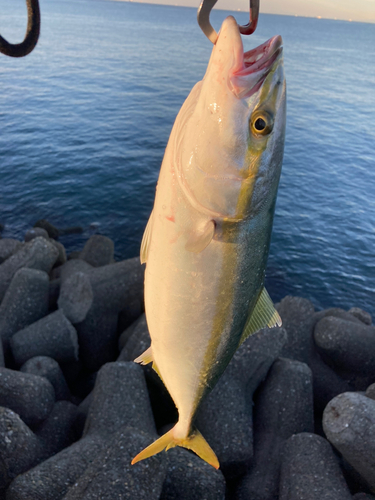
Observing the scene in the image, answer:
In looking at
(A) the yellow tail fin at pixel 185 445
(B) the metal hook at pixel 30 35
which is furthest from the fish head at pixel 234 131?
(A) the yellow tail fin at pixel 185 445

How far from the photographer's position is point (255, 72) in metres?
1.81

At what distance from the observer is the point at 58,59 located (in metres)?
39.4

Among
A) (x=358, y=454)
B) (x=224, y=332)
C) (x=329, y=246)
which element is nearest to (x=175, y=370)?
(x=224, y=332)

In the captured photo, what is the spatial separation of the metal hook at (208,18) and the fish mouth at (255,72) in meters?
0.18

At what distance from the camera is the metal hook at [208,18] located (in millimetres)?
1735

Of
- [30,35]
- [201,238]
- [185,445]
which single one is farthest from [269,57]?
[185,445]

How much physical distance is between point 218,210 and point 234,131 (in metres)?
0.41

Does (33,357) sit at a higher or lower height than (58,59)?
lower

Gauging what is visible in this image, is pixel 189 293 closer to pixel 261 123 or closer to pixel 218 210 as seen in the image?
pixel 218 210

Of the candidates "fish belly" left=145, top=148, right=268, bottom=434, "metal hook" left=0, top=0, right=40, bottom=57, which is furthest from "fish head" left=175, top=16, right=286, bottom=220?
"metal hook" left=0, top=0, right=40, bottom=57

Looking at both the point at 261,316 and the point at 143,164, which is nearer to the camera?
the point at 261,316

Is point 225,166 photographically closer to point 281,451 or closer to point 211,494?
point 211,494

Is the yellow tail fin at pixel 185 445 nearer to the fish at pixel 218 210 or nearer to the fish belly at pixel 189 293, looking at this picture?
the fish belly at pixel 189 293

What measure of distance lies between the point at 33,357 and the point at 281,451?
4.11 meters
